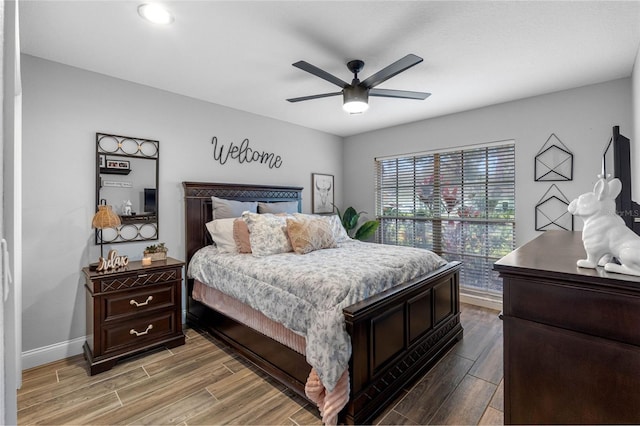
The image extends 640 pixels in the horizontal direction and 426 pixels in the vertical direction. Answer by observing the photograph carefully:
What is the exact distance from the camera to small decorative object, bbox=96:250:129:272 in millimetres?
2537

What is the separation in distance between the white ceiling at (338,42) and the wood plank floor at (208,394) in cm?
257

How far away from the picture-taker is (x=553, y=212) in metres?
3.37

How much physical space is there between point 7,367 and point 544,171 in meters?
4.34

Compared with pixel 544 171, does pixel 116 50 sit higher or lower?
higher

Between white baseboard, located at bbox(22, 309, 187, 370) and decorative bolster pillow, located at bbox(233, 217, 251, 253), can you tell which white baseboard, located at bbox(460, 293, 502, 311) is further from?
white baseboard, located at bbox(22, 309, 187, 370)

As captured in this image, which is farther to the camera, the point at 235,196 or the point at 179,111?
the point at 235,196

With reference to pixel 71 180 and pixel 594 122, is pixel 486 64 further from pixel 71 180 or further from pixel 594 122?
pixel 71 180

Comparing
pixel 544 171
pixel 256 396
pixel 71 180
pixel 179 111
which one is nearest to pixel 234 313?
pixel 256 396

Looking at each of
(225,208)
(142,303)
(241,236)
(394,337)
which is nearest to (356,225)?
(225,208)

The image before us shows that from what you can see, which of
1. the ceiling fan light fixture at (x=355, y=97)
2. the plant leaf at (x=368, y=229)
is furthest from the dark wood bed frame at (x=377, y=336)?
the plant leaf at (x=368, y=229)

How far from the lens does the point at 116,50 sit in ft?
7.89

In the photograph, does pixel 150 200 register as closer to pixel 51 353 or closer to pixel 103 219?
pixel 103 219

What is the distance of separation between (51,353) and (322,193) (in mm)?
3738

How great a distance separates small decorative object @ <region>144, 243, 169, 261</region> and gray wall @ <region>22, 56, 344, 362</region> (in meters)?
0.21
